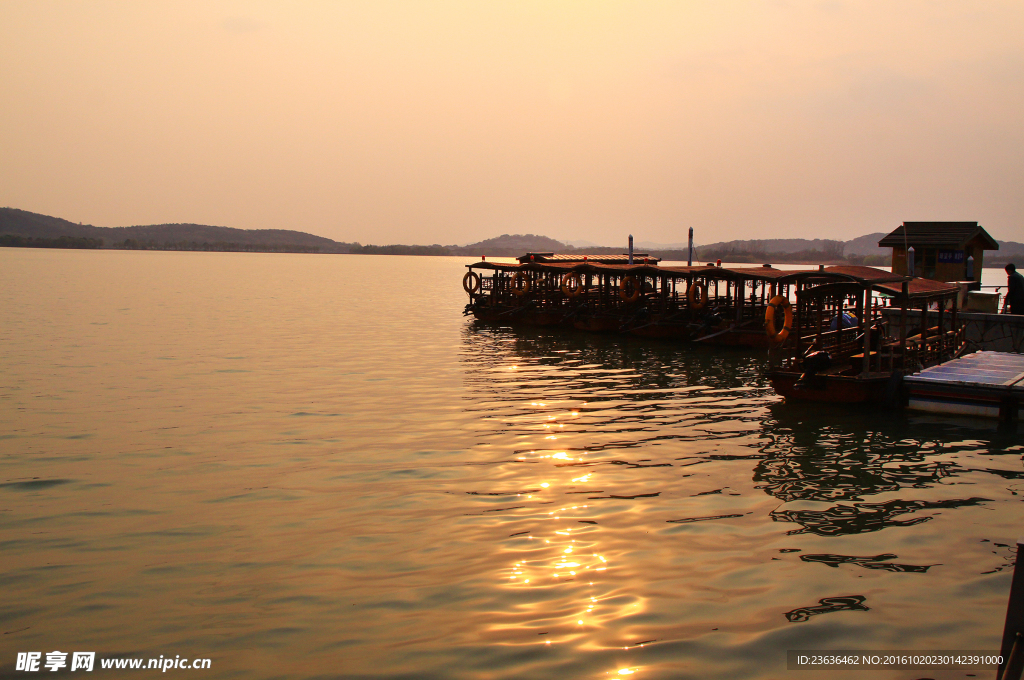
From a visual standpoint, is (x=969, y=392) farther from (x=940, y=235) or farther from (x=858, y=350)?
(x=940, y=235)

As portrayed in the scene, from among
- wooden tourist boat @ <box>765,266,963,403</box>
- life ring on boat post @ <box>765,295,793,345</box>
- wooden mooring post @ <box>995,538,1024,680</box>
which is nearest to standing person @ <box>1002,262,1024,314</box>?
wooden tourist boat @ <box>765,266,963,403</box>

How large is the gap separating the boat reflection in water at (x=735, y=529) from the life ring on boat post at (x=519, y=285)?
80.0 ft

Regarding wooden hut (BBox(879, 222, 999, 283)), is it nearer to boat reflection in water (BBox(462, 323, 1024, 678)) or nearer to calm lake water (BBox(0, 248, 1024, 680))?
calm lake water (BBox(0, 248, 1024, 680))

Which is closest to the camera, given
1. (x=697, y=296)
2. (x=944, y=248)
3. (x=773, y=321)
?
(x=773, y=321)

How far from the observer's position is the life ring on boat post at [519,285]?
4375cm

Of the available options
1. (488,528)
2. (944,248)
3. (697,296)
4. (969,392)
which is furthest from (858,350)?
(944,248)

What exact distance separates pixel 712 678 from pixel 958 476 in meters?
9.02

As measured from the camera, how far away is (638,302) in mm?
38094

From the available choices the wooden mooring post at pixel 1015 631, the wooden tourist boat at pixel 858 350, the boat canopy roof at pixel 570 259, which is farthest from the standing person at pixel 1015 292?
the wooden mooring post at pixel 1015 631

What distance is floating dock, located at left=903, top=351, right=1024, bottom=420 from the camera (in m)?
17.5

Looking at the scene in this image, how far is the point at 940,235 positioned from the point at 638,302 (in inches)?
561

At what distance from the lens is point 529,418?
1744 centimetres

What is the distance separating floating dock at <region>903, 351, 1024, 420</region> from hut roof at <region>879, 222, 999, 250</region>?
618 inches

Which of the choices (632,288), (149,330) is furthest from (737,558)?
(149,330)
